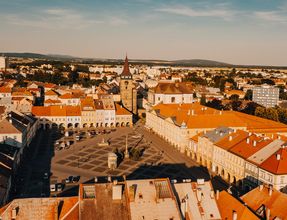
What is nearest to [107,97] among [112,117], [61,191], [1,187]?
[112,117]

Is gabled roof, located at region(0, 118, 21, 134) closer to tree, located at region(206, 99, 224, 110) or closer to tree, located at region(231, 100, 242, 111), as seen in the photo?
tree, located at region(206, 99, 224, 110)

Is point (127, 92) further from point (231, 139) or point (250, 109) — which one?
point (231, 139)

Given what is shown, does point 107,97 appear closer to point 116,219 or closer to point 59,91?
point 59,91

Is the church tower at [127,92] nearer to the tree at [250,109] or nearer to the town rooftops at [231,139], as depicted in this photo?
the tree at [250,109]

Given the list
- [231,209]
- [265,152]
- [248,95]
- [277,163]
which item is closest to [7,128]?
[265,152]

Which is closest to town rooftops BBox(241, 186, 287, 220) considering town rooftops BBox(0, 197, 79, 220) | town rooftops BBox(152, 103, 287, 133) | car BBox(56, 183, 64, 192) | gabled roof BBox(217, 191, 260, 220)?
gabled roof BBox(217, 191, 260, 220)

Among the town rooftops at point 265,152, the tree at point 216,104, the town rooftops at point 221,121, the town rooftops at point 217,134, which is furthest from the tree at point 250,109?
the town rooftops at point 265,152
